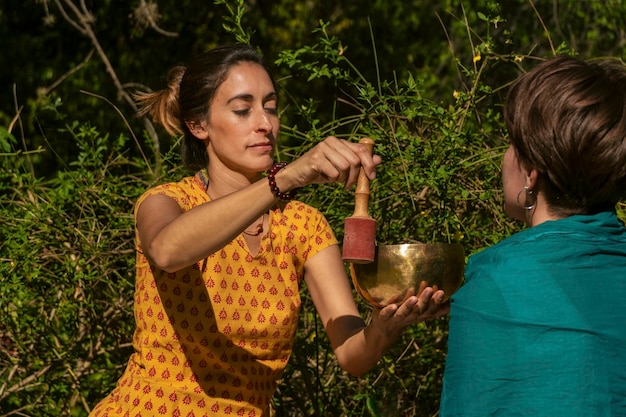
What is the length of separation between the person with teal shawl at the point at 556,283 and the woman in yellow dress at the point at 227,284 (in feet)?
1.11

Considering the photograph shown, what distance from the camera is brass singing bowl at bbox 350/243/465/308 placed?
254 cm

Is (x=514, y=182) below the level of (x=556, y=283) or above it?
above

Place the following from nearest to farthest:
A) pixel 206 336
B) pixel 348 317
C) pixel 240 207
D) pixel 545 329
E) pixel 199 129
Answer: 1. pixel 545 329
2. pixel 240 207
3. pixel 206 336
4. pixel 348 317
5. pixel 199 129

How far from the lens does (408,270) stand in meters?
2.55

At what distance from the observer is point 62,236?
4.43 meters

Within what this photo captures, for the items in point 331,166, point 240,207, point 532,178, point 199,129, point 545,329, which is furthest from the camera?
point 199,129

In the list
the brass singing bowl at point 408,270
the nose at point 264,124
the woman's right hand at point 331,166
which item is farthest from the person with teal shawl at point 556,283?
the nose at point 264,124

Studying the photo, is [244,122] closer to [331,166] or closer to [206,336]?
[206,336]

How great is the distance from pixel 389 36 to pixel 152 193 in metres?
7.09

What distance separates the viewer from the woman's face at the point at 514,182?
238 centimetres

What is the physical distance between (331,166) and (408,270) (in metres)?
0.28

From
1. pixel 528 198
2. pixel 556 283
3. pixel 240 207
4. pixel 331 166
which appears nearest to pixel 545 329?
pixel 556 283

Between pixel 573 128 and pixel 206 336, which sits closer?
pixel 573 128

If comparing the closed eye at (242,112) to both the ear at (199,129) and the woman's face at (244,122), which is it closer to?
the woman's face at (244,122)
